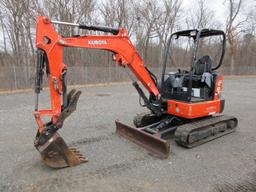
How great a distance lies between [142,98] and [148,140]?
106cm

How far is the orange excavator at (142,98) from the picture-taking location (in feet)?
10.6

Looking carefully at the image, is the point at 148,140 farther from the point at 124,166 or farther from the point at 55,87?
the point at 55,87

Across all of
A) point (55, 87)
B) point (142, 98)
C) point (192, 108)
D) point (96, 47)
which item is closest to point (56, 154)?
point (55, 87)

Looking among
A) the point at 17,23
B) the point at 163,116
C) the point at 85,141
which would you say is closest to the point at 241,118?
the point at 163,116

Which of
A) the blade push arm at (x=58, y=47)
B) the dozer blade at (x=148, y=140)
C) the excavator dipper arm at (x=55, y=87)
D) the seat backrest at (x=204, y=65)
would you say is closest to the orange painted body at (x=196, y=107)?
the seat backrest at (x=204, y=65)

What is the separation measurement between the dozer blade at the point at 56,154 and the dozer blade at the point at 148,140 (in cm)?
147

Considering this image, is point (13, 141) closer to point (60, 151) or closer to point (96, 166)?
point (60, 151)

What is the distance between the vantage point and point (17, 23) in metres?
17.6

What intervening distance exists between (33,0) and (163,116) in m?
18.5

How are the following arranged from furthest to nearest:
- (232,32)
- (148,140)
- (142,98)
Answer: (232,32) → (142,98) → (148,140)

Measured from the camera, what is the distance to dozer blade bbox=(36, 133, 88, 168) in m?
3.26

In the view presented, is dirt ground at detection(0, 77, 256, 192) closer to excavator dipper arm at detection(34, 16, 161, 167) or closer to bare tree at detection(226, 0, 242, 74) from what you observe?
excavator dipper arm at detection(34, 16, 161, 167)

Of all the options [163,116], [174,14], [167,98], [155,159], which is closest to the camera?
[155,159]

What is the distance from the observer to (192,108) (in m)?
4.41
